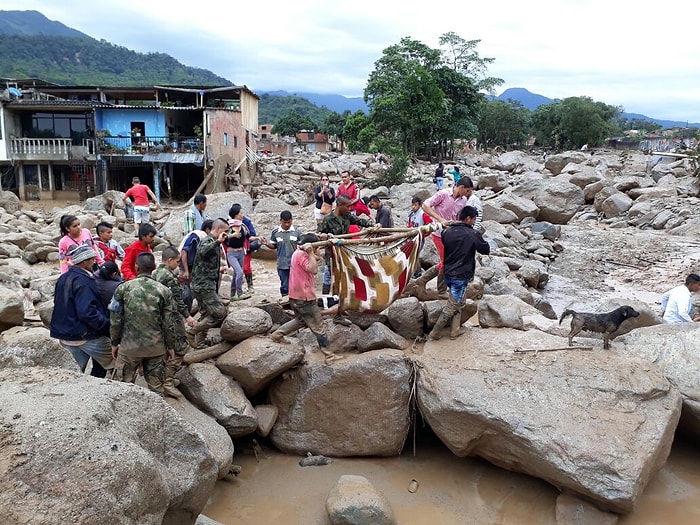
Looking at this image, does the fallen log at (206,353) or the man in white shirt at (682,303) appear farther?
the man in white shirt at (682,303)

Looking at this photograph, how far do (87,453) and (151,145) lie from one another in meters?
25.6

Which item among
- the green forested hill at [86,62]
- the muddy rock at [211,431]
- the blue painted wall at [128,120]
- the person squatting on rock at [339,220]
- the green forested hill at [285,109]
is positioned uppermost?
the green forested hill at [86,62]

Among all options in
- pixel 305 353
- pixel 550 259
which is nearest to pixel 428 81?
pixel 550 259

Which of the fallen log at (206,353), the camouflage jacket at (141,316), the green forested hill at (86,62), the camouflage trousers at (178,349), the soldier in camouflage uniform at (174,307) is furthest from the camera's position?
the green forested hill at (86,62)

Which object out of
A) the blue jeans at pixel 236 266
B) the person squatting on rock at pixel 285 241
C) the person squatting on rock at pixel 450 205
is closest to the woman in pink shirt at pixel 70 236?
the blue jeans at pixel 236 266

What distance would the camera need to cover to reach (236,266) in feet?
29.0

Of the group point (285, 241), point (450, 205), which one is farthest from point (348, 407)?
point (450, 205)

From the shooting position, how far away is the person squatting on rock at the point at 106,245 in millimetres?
7777

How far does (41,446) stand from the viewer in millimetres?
3814

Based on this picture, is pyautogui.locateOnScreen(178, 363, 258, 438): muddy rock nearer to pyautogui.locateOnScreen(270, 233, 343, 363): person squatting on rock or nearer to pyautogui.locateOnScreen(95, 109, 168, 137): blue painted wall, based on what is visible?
pyautogui.locateOnScreen(270, 233, 343, 363): person squatting on rock

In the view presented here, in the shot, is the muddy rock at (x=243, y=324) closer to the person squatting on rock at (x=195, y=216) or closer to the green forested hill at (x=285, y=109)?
the person squatting on rock at (x=195, y=216)

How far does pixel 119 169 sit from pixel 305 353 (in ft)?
82.0

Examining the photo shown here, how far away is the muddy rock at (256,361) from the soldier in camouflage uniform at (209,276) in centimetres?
52

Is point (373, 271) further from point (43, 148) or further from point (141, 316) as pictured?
point (43, 148)
